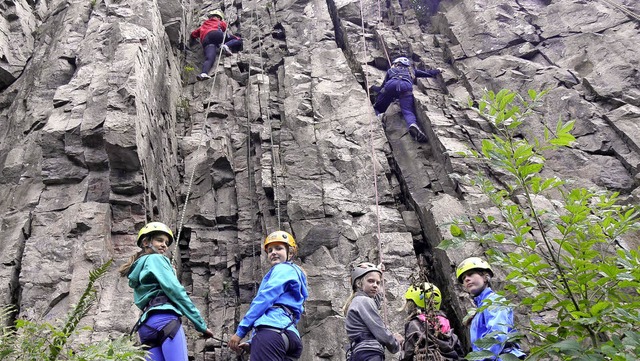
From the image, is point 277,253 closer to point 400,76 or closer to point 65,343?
point 65,343

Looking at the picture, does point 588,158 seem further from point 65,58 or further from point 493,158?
point 65,58

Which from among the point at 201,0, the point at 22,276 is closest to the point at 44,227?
the point at 22,276

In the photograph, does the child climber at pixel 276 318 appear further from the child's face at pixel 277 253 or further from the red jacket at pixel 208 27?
the red jacket at pixel 208 27

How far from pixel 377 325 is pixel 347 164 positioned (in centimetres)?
528

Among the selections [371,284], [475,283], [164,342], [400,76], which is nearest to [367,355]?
[371,284]

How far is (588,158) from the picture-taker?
11281 millimetres

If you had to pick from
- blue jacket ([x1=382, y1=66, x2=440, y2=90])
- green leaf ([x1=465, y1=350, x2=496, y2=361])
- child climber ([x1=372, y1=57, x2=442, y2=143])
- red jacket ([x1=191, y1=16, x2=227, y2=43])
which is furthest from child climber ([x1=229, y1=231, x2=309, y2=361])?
red jacket ([x1=191, y1=16, x2=227, y2=43])

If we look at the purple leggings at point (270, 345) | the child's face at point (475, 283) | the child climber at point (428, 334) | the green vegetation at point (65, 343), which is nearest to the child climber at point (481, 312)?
the child's face at point (475, 283)

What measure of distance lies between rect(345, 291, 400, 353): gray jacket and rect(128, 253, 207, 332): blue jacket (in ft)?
5.43

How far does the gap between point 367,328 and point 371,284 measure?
0.52m

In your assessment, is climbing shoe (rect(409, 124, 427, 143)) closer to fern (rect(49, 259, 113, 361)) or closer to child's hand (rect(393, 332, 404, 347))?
child's hand (rect(393, 332, 404, 347))

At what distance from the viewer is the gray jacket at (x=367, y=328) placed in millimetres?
6309

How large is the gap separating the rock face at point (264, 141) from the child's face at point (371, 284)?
181 cm

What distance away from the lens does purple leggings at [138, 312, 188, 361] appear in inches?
232
